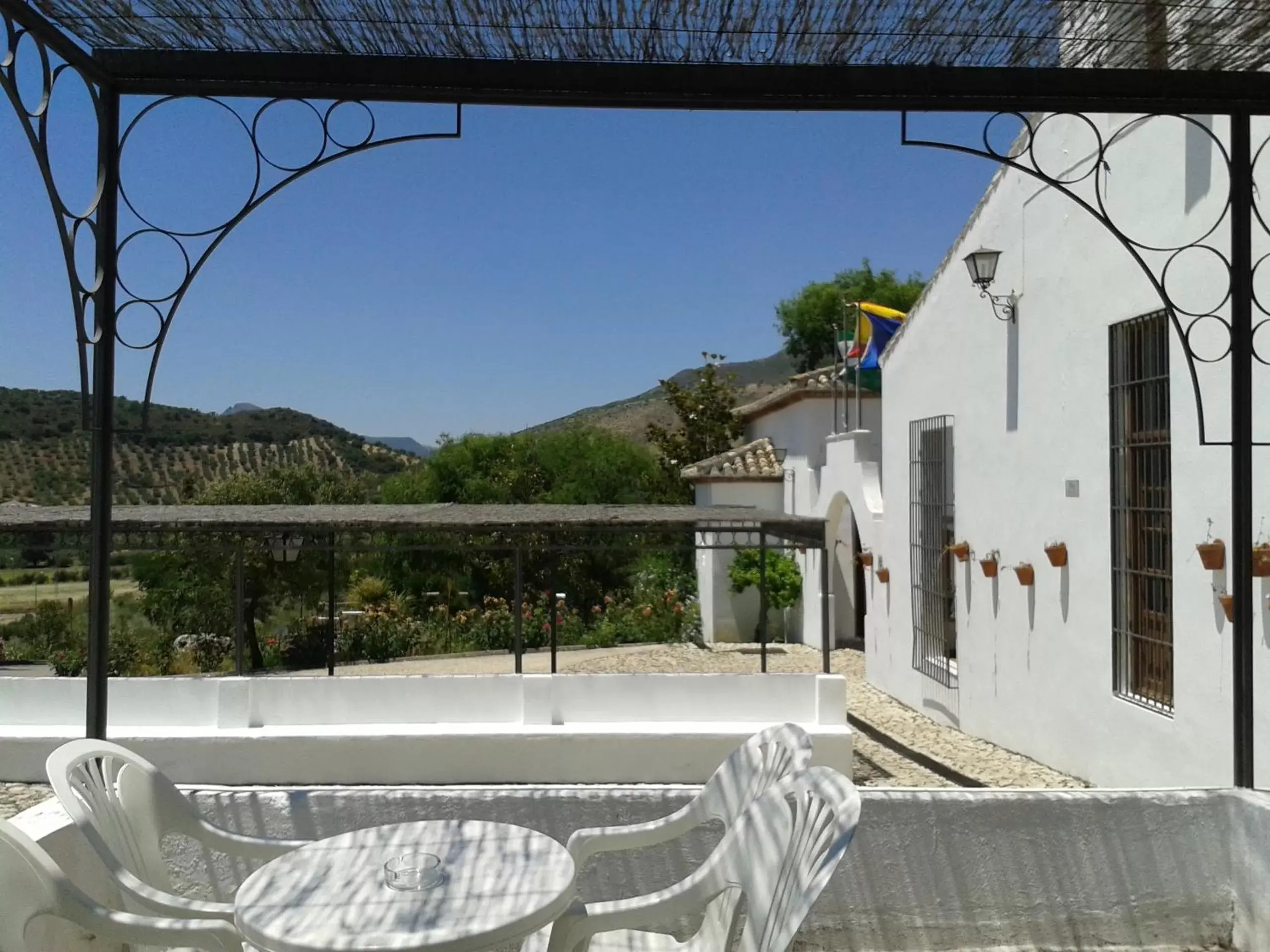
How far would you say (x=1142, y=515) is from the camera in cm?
598

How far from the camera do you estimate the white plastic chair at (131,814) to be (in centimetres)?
225

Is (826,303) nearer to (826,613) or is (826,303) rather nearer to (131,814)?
(826,613)

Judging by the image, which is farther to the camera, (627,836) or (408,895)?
(627,836)

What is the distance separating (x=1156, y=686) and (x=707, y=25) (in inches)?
188

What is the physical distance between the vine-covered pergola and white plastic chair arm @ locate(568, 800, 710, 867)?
149cm

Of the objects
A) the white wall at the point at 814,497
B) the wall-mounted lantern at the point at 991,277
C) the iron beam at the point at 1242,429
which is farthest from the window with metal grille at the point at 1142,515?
the white wall at the point at 814,497

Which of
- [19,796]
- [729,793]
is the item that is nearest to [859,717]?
[19,796]

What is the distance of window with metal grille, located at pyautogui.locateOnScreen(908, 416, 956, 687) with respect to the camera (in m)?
9.33

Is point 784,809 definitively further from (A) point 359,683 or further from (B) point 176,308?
(A) point 359,683

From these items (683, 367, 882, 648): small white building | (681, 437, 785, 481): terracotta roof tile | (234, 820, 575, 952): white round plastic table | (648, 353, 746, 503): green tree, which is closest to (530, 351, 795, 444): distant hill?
(648, 353, 746, 503): green tree

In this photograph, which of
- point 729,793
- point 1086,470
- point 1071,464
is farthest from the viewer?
point 1071,464

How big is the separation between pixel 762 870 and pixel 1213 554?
375 cm

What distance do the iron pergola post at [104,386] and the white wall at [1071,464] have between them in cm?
456

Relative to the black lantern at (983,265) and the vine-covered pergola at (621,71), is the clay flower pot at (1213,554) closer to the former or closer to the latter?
the vine-covered pergola at (621,71)
